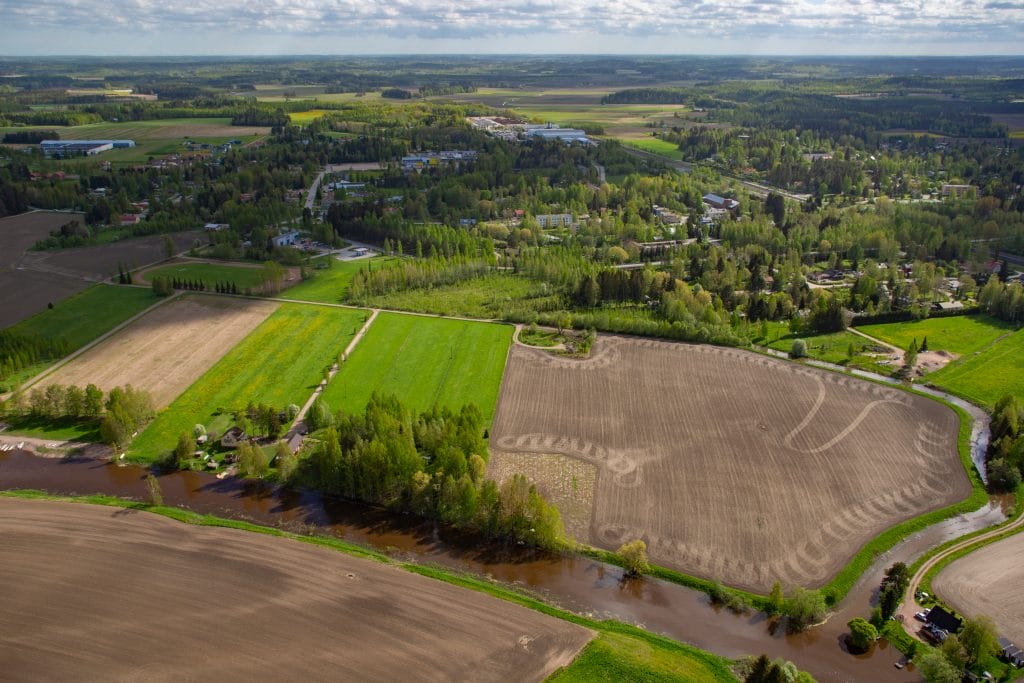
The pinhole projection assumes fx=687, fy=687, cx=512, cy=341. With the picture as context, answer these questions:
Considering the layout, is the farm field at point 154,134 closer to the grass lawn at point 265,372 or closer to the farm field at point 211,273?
the farm field at point 211,273

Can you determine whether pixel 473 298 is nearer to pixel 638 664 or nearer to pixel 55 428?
pixel 55 428

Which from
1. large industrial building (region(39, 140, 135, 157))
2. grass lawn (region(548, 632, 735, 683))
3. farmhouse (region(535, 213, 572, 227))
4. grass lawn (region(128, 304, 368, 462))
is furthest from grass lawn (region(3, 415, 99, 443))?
large industrial building (region(39, 140, 135, 157))

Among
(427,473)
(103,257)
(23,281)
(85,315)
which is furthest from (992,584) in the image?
(103,257)

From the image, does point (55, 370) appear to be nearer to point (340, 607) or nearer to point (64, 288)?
point (64, 288)

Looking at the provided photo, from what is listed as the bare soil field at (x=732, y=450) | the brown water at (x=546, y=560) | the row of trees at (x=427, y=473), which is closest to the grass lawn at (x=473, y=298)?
the bare soil field at (x=732, y=450)

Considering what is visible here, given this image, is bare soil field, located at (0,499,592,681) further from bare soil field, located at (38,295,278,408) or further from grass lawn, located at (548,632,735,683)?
bare soil field, located at (38,295,278,408)
